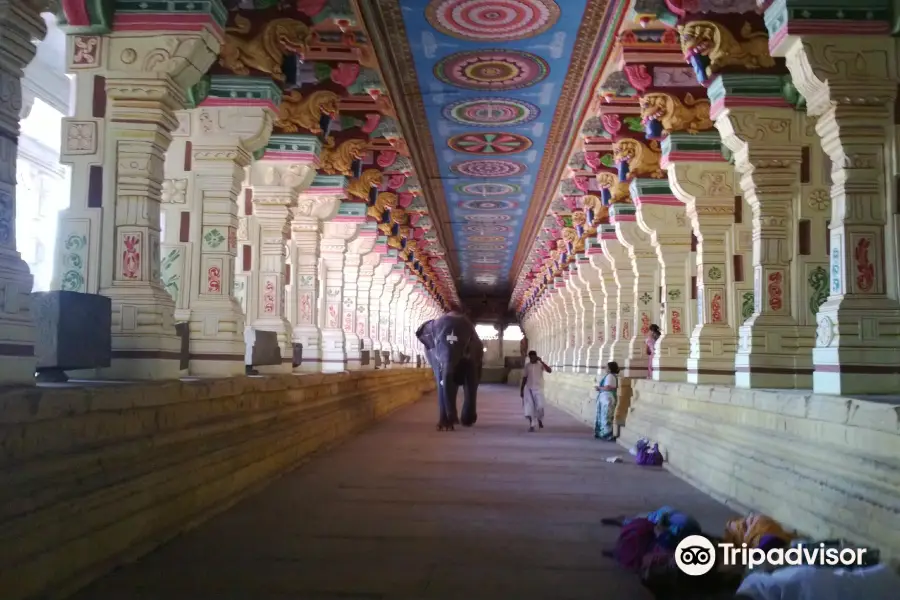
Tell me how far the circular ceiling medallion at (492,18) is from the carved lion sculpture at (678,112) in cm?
131

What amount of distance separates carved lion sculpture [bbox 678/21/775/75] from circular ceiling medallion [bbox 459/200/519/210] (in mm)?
11233

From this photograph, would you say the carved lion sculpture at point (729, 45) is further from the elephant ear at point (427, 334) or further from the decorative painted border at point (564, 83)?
the elephant ear at point (427, 334)

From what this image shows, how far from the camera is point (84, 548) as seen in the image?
293cm

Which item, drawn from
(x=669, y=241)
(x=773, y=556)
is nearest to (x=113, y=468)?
(x=773, y=556)

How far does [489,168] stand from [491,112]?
3154 millimetres

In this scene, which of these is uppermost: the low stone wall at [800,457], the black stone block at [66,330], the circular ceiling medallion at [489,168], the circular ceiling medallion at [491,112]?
the circular ceiling medallion at [491,112]

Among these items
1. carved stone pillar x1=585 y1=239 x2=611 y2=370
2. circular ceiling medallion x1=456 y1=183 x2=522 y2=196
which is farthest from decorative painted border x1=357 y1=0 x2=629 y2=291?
carved stone pillar x1=585 y1=239 x2=611 y2=370

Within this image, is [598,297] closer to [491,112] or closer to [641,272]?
[641,272]

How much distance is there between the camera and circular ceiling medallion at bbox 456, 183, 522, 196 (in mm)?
15719

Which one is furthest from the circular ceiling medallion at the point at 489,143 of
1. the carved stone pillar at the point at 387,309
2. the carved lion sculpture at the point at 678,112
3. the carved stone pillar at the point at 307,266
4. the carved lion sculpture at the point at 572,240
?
the carved stone pillar at the point at 387,309

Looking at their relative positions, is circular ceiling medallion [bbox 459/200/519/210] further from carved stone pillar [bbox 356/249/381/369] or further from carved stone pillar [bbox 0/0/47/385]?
carved stone pillar [bbox 0/0/47/385]

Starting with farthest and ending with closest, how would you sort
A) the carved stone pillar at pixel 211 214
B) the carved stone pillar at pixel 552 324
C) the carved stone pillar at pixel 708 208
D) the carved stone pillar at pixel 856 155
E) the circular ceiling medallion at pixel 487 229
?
the carved stone pillar at pixel 552 324 → the circular ceiling medallion at pixel 487 229 → the carved stone pillar at pixel 708 208 → the carved stone pillar at pixel 211 214 → the carved stone pillar at pixel 856 155

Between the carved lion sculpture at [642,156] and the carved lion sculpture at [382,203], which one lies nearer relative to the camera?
the carved lion sculpture at [642,156]

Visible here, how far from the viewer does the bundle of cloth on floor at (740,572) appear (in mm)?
2424
